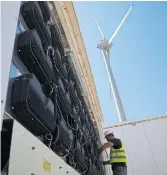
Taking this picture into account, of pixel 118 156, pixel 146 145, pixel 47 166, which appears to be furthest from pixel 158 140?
pixel 47 166

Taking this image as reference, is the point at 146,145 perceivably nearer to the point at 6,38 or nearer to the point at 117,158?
the point at 117,158

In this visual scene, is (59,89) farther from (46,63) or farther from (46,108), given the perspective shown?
(46,108)

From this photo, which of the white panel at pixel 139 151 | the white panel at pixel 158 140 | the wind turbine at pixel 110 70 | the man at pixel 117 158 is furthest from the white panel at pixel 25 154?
the wind turbine at pixel 110 70

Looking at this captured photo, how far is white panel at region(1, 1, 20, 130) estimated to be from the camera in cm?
148

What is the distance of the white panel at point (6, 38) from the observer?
1.48 metres

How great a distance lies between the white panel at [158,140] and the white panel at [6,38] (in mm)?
6968

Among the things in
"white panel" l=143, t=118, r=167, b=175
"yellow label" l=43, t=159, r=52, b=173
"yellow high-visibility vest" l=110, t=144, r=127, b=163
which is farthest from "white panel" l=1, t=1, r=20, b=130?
"white panel" l=143, t=118, r=167, b=175

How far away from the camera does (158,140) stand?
7.69m

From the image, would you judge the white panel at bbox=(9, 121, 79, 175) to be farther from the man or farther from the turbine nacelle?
the turbine nacelle

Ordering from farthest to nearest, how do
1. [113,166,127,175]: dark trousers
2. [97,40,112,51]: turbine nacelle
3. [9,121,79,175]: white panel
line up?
[97,40,112,51]: turbine nacelle → [113,166,127,175]: dark trousers → [9,121,79,175]: white panel

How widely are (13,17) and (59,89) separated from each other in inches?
51.7

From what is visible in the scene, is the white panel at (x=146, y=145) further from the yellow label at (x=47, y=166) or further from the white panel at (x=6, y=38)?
the white panel at (x=6, y=38)

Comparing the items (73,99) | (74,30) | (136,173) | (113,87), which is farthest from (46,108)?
(113,87)

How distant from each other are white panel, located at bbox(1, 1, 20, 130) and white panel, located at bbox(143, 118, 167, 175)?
697 centimetres
